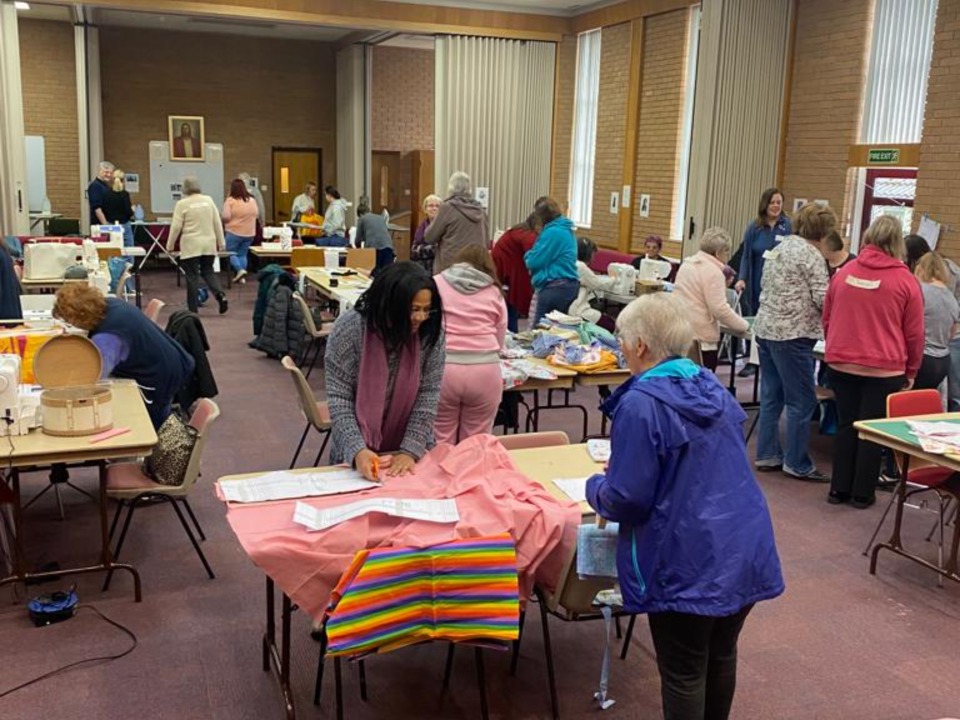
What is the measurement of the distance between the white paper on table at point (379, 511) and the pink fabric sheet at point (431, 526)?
2 cm

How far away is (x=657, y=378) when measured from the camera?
224 cm

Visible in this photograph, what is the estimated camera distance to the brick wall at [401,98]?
624 inches

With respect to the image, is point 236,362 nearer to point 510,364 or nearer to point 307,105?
point 510,364

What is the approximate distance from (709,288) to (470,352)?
2295 millimetres

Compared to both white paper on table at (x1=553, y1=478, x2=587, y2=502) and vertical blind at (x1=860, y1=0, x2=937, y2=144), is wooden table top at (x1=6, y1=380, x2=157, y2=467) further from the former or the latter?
vertical blind at (x1=860, y1=0, x2=937, y2=144)

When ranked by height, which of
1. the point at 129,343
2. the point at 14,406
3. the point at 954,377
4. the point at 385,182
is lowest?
the point at 954,377

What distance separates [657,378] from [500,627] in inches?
32.9

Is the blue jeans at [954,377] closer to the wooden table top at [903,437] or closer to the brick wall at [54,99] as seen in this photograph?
the wooden table top at [903,437]

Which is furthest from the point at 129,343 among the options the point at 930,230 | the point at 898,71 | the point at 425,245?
the point at 898,71

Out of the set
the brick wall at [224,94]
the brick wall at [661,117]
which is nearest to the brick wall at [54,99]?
the brick wall at [224,94]

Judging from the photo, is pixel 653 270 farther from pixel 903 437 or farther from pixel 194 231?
pixel 194 231

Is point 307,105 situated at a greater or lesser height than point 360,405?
greater

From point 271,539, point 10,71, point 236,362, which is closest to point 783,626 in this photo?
point 271,539

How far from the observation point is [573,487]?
3092mm
